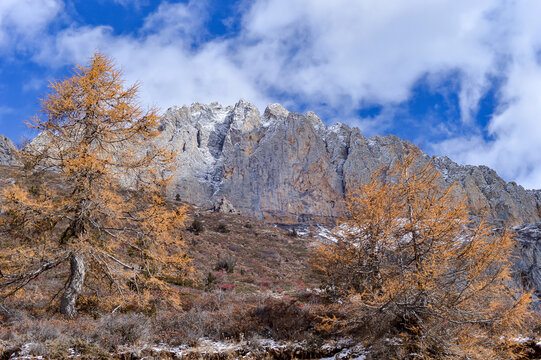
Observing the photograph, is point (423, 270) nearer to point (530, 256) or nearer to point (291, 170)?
point (530, 256)

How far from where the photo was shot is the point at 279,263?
27953 millimetres

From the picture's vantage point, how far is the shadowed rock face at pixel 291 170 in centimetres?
9088

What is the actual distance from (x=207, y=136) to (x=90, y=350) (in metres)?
109

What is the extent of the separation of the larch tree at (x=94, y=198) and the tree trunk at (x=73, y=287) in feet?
0.07

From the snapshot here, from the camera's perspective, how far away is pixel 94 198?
303 inches

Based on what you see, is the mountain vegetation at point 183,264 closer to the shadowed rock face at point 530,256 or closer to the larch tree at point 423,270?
the larch tree at point 423,270

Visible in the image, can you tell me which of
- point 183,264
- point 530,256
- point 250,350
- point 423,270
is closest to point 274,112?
point 530,256

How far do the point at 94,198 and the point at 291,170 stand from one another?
3473 inches

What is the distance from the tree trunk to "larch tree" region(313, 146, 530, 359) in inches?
234

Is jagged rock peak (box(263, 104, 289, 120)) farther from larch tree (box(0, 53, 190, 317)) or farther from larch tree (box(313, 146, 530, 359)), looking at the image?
larch tree (box(313, 146, 530, 359))

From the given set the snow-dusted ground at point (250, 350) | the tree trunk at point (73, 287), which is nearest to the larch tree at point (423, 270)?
the snow-dusted ground at point (250, 350)

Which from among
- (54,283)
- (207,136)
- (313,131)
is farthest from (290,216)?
(54,283)

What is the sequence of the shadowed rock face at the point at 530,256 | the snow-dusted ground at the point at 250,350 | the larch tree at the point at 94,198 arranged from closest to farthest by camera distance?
the snow-dusted ground at the point at 250,350 < the larch tree at the point at 94,198 < the shadowed rock face at the point at 530,256

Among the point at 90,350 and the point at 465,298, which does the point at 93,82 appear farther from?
the point at 465,298
